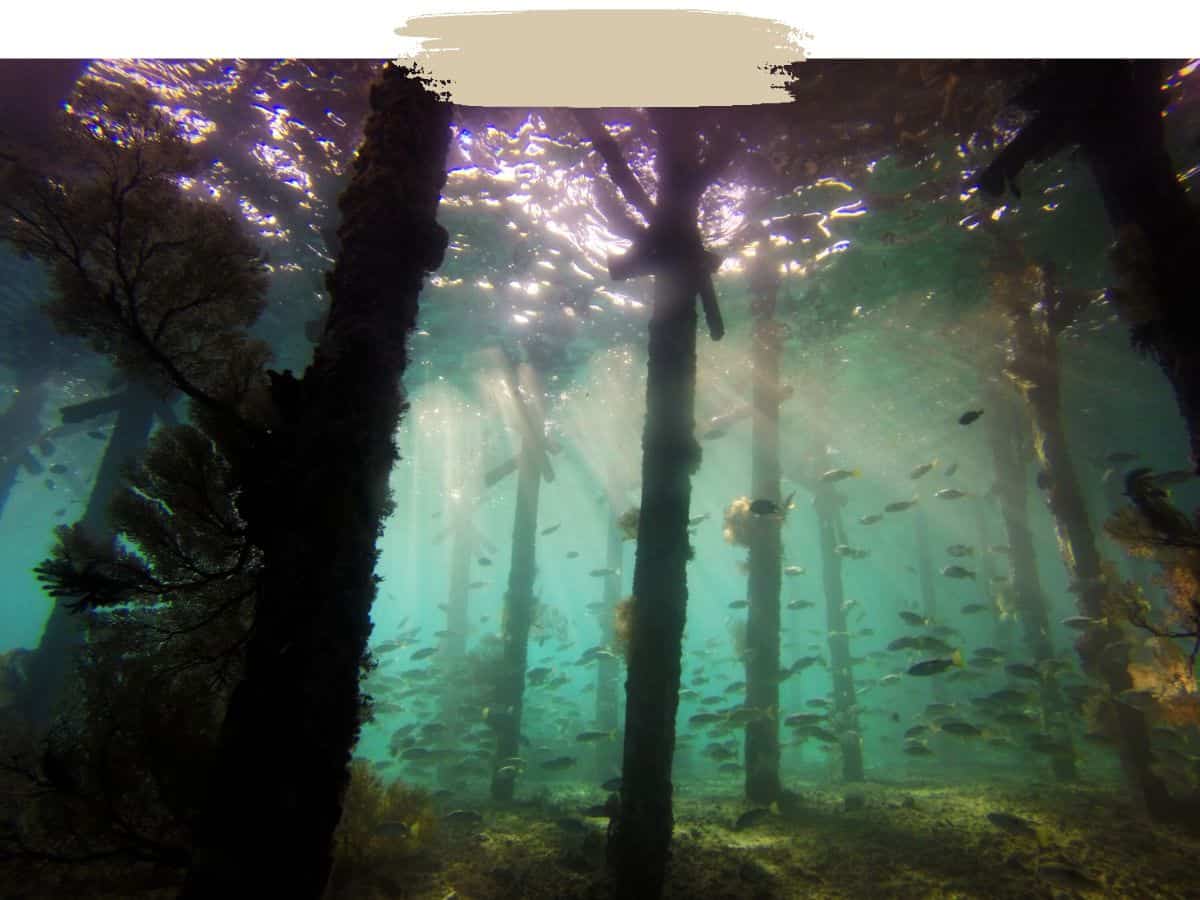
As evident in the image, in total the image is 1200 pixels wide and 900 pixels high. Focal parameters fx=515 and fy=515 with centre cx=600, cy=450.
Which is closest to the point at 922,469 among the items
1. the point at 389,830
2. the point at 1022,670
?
the point at 1022,670

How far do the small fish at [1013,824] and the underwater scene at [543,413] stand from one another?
0.22 meters

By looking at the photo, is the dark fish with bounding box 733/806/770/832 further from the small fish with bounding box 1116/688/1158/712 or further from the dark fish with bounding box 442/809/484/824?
the small fish with bounding box 1116/688/1158/712

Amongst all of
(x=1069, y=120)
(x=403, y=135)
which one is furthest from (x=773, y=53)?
(x=1069, y=120)

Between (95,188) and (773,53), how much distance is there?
4.58 metres

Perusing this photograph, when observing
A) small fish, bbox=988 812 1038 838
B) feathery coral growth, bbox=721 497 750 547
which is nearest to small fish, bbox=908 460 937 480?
feathery coral growth, bbox=721 497 750 547

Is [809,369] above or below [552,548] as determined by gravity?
below

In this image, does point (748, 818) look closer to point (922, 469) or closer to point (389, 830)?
point (389, 830)

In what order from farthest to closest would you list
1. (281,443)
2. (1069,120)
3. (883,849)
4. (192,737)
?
(883,849)
(1069,120)
(192,737)
(281,443)

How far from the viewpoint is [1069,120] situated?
249 inches

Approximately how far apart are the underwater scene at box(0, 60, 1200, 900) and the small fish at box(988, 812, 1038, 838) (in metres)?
0.22

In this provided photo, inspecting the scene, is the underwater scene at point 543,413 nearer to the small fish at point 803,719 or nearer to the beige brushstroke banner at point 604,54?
the small fish at point 803,719

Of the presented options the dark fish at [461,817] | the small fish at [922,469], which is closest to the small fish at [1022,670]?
the small fish at [922,469]

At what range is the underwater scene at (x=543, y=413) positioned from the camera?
3043 mm

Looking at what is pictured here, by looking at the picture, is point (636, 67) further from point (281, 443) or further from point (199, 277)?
point (199, 277)
